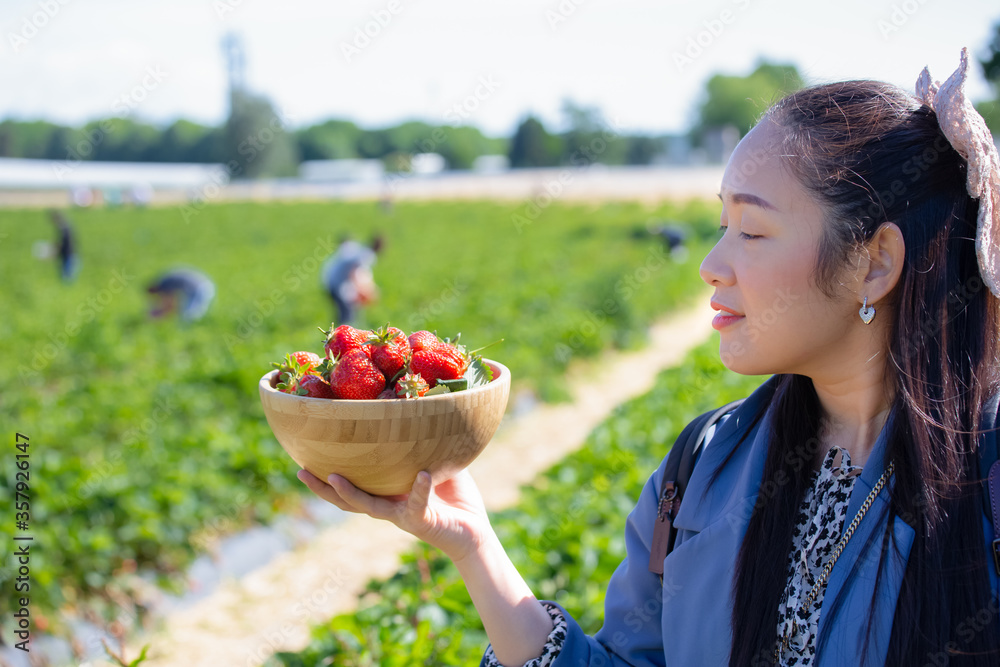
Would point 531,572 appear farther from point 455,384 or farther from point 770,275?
point 770,275

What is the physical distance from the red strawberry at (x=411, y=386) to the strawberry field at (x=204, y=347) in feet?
10.7

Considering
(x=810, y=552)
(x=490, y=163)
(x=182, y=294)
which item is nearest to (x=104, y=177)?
(x=490, y=163)

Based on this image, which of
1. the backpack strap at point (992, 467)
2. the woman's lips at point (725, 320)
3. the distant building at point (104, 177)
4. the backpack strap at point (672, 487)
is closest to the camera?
the backpack strap at point (992, 467)

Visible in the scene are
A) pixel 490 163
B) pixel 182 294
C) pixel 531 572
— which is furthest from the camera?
pixel 490 163

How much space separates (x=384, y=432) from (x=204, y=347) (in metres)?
9.21

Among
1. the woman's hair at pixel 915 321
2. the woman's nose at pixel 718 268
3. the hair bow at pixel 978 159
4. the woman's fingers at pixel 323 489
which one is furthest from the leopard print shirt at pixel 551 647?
the hair bow at pixel 978 159

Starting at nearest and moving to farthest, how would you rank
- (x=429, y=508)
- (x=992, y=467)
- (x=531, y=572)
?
(x=992, y=467) < (x=429, y=508) < (x=531, y=572)

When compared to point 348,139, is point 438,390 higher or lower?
higher

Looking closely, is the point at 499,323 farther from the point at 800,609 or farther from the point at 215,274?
the point at 215,274

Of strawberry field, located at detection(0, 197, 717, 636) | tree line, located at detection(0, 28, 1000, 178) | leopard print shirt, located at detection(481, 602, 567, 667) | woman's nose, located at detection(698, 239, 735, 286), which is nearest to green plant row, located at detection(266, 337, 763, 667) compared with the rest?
leopard print shirt, located at detection(481, 602, 567, 667)

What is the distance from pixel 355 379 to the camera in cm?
136

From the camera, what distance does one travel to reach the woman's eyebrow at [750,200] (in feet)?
4.56

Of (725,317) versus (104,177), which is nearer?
(725,317)

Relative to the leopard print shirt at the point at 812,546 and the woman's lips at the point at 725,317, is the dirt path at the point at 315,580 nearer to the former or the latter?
the leopard print shirt at the point at 812,546
